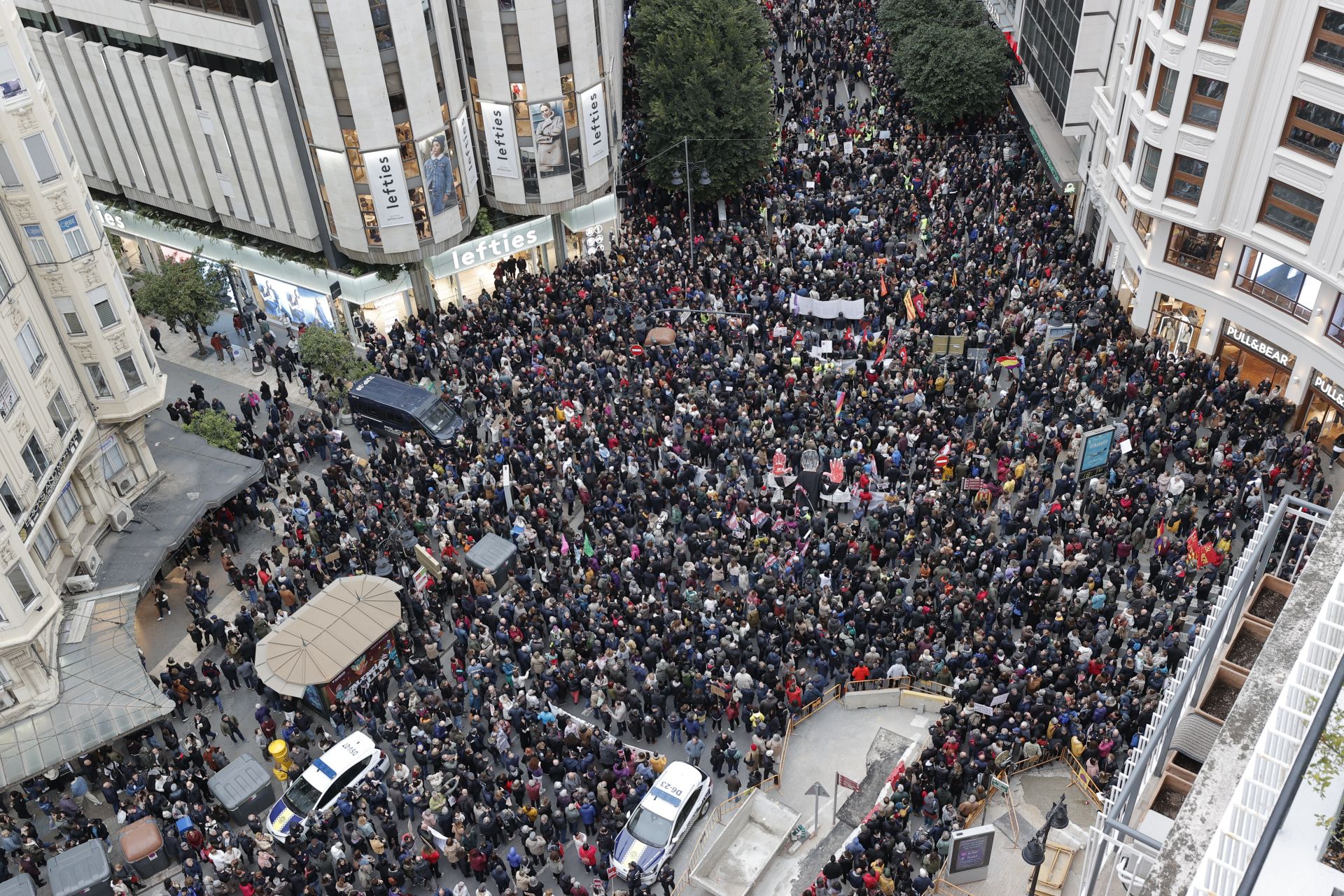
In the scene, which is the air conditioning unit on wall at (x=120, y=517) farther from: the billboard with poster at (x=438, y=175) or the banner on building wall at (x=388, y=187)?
the billboard with poster at (x=438, y=175)

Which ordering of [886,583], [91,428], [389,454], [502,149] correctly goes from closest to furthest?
[886,583] → [91,428] → [389,454] → [502,149]

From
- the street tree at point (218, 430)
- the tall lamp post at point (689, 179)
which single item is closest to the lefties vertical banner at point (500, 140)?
the tall lamp post at point (689, 179)

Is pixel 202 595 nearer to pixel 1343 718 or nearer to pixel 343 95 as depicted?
pixel 343 95

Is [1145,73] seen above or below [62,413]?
above

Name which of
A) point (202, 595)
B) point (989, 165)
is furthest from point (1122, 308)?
point (202, 595)

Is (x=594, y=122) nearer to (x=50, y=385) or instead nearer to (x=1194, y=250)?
(x=1194, y=250)

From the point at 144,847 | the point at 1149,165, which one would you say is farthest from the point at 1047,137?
the point at 144,847
